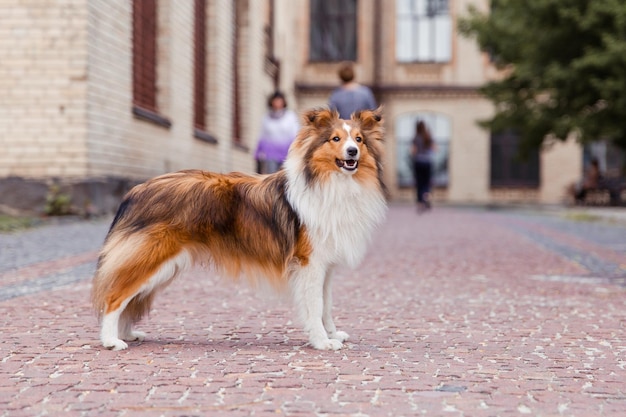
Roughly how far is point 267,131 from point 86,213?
3.35 m

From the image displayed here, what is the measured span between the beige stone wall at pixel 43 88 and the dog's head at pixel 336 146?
33.8 ft

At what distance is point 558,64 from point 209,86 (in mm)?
8467

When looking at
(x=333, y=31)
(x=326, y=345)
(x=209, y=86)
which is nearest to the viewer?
(x=326, y=345)

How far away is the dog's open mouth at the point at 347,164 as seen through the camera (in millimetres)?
5938

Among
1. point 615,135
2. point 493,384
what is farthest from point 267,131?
point 615,135

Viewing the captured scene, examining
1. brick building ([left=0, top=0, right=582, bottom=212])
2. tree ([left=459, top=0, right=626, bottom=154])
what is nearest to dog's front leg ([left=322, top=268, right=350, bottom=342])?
brick building ([left=0, top=0, right=582, bottom=212])

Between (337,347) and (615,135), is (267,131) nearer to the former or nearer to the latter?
(337,347)

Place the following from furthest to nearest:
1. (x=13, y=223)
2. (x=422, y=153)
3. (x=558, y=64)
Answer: (x=558, y=64) < (x=422, y=153) < (x=13, y=223)

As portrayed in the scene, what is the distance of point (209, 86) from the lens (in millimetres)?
26422

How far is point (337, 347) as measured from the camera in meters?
5.85

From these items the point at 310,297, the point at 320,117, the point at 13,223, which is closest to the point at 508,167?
the point at 13,223

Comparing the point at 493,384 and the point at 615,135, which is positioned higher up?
the point at 615,135

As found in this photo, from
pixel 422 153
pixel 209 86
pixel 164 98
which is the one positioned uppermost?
pixel 209 86

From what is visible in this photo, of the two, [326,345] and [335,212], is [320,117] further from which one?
[326,345]
